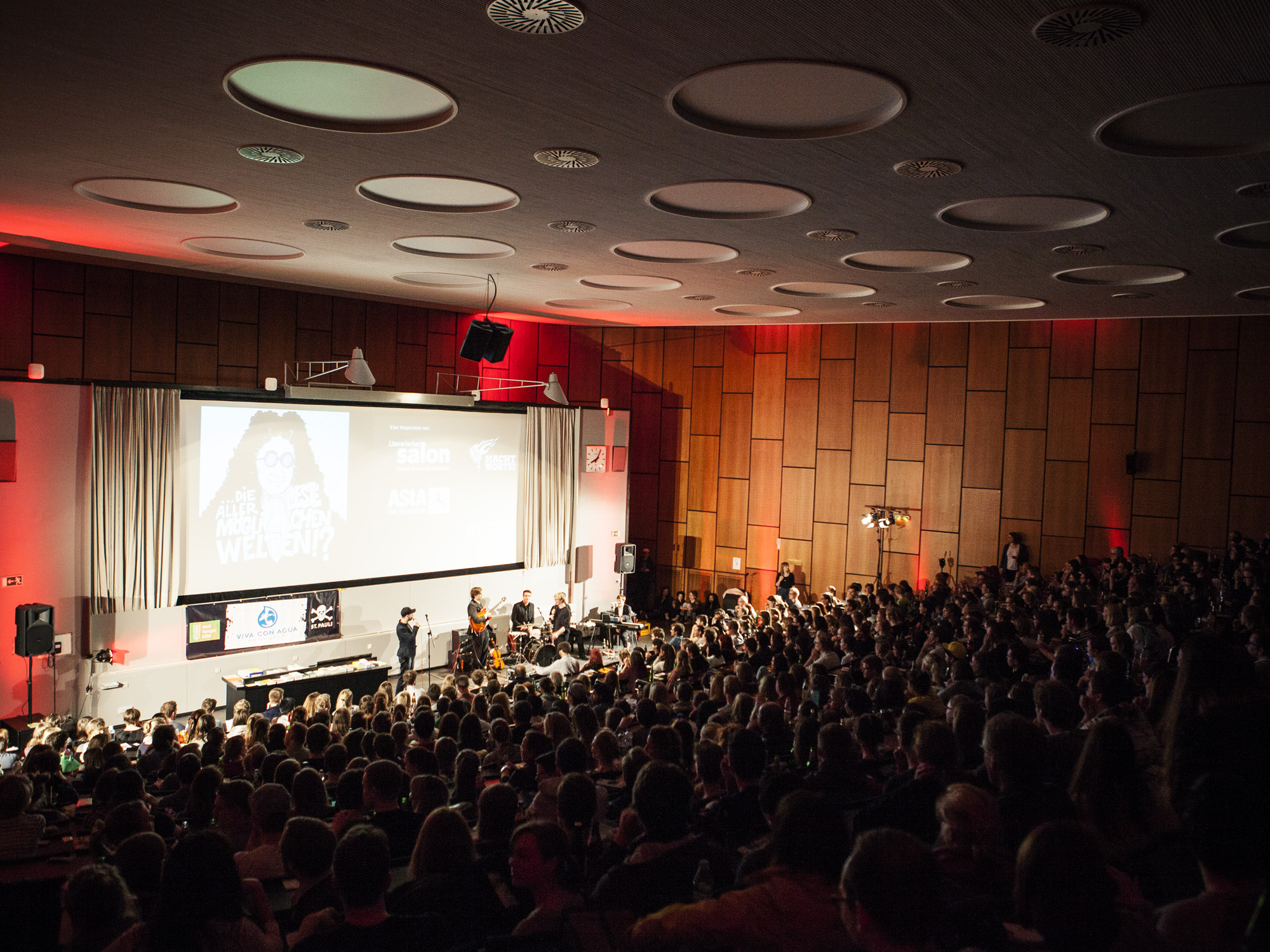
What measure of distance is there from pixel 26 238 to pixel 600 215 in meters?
6.08

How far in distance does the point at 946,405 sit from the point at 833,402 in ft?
6.13

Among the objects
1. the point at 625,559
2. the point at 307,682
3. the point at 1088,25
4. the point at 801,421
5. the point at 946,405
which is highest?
the point at 1088,25

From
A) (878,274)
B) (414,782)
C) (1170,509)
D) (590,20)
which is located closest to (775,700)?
(414,782)

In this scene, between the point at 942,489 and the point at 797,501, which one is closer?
the point at 942,489

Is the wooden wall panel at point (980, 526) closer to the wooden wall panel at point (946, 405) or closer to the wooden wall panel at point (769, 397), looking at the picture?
the wooden wall panel at point (946, 405)

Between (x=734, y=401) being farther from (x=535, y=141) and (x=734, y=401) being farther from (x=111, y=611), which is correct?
(x=535, y=141)

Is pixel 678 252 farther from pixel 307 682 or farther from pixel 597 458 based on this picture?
pixel 597 458

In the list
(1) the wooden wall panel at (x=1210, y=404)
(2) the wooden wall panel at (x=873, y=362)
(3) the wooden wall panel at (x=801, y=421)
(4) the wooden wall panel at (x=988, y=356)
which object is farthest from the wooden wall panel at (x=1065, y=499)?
(3) the wooden wall panel at (x=801, y=421)

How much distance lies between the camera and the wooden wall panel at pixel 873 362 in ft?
47.6

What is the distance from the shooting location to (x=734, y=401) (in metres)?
16.0

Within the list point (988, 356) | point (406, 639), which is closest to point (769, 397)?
point (988, 356)

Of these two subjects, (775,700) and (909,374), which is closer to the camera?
(775,700)

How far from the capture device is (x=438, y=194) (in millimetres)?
6402

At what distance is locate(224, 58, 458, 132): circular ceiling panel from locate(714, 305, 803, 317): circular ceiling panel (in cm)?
799
